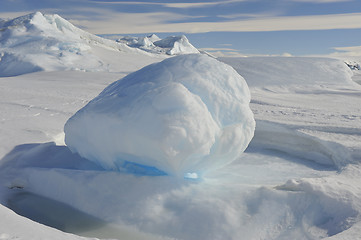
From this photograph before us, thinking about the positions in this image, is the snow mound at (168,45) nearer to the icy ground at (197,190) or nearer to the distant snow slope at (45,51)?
the distant snow slope at (45,51)

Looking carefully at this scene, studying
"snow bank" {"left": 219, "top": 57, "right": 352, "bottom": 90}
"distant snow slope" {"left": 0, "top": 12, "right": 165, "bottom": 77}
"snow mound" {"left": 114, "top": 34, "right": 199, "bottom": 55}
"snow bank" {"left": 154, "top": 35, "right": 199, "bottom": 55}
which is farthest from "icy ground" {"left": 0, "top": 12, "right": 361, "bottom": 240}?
"snow bank" {"left": 154, "top": 35, "right": 199, "bottom": 55}

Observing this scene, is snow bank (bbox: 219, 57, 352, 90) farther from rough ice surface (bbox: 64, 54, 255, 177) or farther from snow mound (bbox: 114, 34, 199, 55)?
snow mound (bbox: 114, 34, 199, 55)

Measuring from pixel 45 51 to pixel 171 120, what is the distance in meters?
11.5

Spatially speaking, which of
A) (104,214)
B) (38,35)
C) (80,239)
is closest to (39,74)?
(38,35)

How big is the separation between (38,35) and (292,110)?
11.0m

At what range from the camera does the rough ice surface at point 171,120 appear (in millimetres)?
3217

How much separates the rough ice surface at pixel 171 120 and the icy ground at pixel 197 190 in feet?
0.75

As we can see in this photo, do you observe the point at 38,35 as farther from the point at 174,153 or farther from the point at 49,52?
the point at 174,153

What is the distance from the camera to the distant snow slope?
12.6 m

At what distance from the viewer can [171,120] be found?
3.18 meters

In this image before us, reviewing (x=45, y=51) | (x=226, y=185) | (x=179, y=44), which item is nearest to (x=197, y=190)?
(x=226, y=185)

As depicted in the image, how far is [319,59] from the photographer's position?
48.5 ft

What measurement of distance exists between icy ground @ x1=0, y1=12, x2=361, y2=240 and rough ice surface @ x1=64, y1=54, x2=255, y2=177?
0.23 m

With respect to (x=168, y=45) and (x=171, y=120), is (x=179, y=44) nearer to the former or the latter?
(x=168, y=45)
